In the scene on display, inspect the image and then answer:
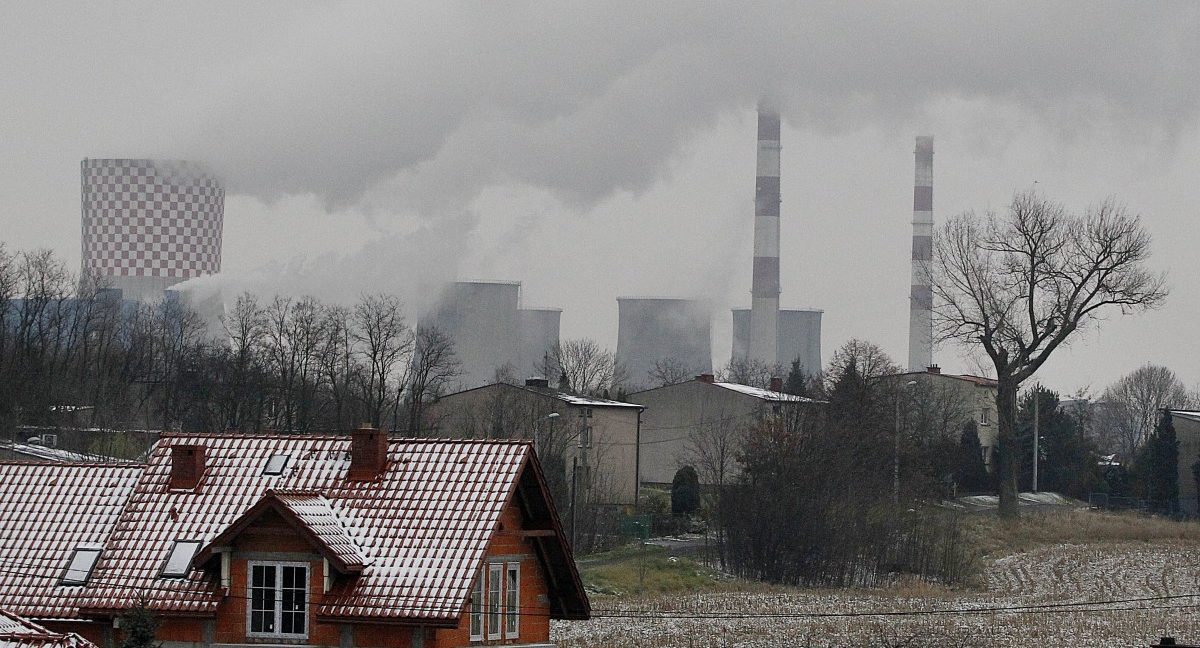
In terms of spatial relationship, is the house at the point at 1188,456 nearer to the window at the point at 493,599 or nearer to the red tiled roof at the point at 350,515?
the red tiled roof at the point at 350,515

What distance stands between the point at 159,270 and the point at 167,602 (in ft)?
310

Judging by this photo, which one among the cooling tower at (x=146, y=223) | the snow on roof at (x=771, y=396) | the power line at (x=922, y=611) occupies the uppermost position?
the cooling tower at (x=146, y=223)

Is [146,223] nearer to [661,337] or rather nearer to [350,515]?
[661,337]

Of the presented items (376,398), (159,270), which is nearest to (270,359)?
(376,398)

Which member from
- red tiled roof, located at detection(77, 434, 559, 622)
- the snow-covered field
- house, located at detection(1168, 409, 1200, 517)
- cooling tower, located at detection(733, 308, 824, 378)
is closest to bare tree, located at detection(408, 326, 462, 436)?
the snow-covered field

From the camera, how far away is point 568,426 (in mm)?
69312

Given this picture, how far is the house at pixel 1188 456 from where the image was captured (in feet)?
244

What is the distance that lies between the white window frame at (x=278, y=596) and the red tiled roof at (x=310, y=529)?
0.56 metres

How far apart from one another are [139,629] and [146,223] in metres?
97.4

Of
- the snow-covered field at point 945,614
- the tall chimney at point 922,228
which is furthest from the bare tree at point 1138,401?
the snow-covered field at point 945,614

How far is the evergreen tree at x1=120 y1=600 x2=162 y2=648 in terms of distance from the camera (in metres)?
20.0

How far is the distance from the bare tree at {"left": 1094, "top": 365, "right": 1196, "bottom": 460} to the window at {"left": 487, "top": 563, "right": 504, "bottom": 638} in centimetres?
11440

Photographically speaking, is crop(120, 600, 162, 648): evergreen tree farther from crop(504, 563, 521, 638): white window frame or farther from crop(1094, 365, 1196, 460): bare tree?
crop(1094, 365, 1196, 460): bare tree

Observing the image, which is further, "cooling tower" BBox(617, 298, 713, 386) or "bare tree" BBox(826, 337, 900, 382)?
"cooling tower" BBox(617, 298, 713, 386)
